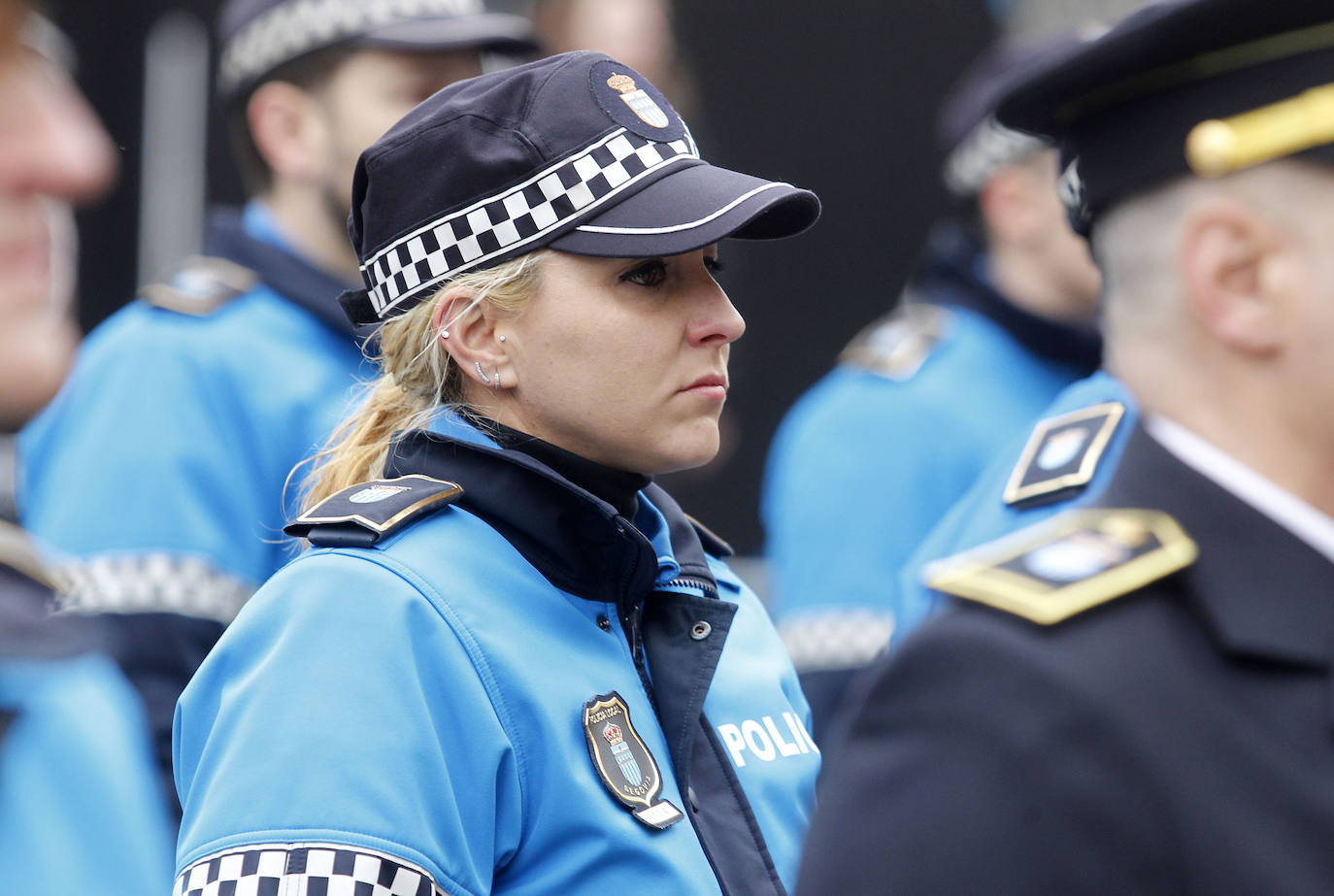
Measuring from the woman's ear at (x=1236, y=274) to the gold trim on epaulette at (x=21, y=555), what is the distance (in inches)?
40.6

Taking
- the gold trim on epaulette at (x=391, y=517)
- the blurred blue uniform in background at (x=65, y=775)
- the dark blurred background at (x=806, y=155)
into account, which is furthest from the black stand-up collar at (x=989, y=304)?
the blurred blue uniform in background at (x=65, y=775)

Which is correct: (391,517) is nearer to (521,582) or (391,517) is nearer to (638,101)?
(521,582)

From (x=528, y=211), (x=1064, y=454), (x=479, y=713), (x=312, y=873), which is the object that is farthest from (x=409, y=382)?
(x=1064, y=454)

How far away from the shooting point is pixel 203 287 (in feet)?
12.4

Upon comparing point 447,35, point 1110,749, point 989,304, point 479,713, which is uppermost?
point 447,35

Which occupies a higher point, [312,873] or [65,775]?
[65,775]

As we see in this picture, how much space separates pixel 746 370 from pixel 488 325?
171 inches

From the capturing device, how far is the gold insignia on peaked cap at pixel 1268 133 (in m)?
1.52

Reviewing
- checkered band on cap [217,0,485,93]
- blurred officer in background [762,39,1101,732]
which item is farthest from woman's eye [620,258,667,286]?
blurred officer in background [762,39,1101,732]

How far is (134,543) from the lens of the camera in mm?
3379

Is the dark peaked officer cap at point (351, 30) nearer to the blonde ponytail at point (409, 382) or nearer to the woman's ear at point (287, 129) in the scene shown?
the woman's ear at point (287, 129)

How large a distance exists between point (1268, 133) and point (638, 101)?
105cm

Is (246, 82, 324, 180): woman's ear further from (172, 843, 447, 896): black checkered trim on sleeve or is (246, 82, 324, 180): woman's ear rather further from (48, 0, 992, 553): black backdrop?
(48, 0, 992, 553): black backdrop

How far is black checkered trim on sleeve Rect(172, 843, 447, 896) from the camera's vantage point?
6.16ft
